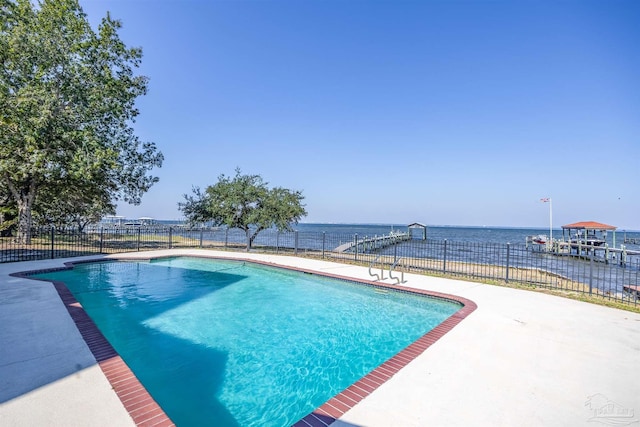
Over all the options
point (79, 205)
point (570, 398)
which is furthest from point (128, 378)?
point (79, 205)

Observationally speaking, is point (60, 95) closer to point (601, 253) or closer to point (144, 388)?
point (144, 388)

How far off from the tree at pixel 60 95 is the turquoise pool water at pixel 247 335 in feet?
22.1

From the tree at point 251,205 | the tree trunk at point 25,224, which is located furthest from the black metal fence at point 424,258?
the tree at point 251,205

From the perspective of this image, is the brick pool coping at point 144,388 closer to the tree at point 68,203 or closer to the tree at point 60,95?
the tree at point 60,95

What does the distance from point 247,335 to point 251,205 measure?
13713 mm

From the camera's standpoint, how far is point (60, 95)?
14.0m

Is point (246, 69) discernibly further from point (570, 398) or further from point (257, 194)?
point (570, 398)

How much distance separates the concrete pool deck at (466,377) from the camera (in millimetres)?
2623

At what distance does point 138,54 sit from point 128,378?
740 inches

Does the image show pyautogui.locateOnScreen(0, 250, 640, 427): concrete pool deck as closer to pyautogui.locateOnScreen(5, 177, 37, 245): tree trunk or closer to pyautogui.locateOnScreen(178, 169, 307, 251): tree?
pyautogui.locateOnScreen(178, 169, 307, 251): tree

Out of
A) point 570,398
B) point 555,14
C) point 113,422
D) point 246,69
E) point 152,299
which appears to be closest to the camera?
point 113,422

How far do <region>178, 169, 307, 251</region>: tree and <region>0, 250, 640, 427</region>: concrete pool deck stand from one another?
1253cm

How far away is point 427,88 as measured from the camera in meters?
17.8

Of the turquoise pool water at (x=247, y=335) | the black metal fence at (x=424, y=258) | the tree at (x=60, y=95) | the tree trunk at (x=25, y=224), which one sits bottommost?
the turquoise pool water at (x=247, y=335)
